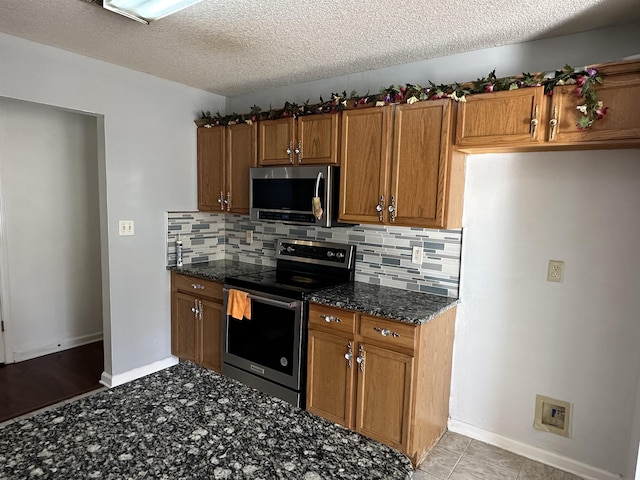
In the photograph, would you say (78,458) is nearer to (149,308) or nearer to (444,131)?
(444,131)

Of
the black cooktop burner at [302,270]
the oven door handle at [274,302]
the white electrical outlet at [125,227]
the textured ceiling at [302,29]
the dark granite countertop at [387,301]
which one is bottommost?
the oven door handle at [274,302]

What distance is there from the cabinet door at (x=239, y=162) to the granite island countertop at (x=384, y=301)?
585mm

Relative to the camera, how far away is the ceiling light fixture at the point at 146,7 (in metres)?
1.74

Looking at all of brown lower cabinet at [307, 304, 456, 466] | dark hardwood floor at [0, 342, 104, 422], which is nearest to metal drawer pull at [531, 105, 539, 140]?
brown lower cabinet at [307, 304, 456, 466]

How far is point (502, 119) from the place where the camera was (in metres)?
2.00

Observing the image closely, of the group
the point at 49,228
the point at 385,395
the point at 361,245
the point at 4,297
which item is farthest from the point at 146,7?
the point at 4,297

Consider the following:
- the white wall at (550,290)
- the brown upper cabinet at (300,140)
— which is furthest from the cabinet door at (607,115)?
the brown upper cabinet at (300,140)

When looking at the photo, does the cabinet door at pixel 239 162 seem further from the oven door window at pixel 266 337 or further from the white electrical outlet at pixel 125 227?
the oven door window at pixel 266 337

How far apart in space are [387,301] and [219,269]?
151 cm

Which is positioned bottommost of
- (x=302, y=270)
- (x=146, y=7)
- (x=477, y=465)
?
(x=477, y=465)

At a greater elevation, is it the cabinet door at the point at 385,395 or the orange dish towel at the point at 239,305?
the orange dish towel at the point at 239,305

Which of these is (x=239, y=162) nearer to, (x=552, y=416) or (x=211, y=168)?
(x=211, y=168)

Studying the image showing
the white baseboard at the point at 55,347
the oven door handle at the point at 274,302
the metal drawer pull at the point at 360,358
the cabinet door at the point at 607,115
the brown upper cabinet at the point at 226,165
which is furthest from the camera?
the white baseboard at the point at 55,347

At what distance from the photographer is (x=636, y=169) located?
1971 millimetres
